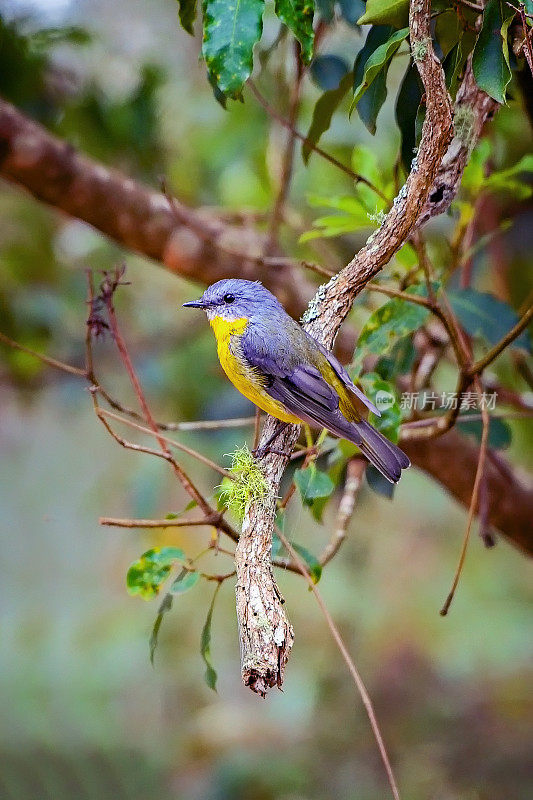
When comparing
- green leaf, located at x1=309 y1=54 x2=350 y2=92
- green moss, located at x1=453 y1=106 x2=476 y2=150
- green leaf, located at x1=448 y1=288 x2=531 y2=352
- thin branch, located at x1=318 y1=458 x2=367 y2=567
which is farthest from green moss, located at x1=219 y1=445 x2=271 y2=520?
green leaf, located at x1=309 y1=54 x2=350 y2=92

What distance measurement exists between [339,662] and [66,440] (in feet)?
7.74

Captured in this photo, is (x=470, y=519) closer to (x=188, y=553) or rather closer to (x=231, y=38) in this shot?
(x=231, y=38)

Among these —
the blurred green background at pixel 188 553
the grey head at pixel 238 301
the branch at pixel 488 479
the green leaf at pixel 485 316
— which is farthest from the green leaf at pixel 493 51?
the blurred green background at pixel 188 553

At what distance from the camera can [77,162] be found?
2.34m

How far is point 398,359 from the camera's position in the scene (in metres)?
1.88

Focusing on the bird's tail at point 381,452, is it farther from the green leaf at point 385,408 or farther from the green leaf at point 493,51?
the green leaf at point 493,51

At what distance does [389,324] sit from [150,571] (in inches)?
25.5

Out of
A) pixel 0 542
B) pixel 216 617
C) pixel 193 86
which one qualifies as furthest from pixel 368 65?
pixel 0 542

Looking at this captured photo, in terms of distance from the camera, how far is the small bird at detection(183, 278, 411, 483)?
1412 mm

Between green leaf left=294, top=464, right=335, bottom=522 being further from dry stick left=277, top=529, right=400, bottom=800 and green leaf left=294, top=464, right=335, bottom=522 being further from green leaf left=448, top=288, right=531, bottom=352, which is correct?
green leaf left=448, top=288, right=531, bottom=352

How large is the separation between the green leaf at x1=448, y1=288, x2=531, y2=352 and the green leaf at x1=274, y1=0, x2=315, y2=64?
2.73ft

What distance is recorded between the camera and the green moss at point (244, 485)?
1.13m

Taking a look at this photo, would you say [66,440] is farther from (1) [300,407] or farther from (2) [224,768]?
(1) [300,407]

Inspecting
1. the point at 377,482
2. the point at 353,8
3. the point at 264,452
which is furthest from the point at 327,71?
the point at 264,452
